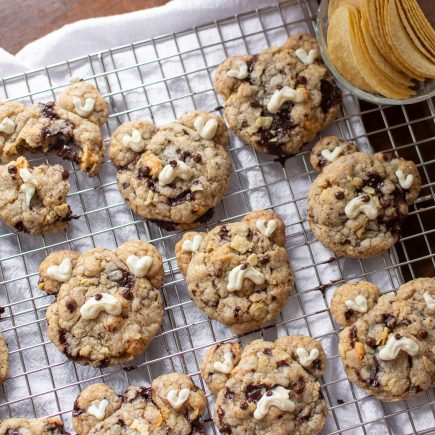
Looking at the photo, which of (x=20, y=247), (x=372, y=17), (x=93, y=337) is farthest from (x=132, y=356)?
(x=372, y=17)

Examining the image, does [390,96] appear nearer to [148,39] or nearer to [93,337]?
[148,39]

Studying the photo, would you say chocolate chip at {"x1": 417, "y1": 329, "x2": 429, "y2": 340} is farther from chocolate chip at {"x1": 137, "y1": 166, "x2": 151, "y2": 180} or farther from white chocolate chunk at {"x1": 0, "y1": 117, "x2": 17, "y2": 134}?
white chocolate chunk at {"x1": 0, "y1": 117, "x2": 17, "y2": 134}

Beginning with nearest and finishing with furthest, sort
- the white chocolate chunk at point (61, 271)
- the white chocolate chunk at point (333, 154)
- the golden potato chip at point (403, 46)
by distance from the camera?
1. the golden potato chip at point (403, 46)
2. the white chocolate chunk at point (61, 271)
3. the white chocolate chunk at point (333, 154)

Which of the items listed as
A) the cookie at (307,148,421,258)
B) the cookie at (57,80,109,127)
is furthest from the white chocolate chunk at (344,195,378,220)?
the cookie at (57,80,109,127)

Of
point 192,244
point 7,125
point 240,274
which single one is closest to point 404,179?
point 240,274

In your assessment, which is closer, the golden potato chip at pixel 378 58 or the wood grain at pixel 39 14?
the golden potato chip at pixel 378 58

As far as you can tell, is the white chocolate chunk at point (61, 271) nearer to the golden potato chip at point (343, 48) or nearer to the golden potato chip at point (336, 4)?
the golden potato chip at point (343, 48)

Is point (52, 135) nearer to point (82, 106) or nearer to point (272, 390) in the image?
point (82, 106)

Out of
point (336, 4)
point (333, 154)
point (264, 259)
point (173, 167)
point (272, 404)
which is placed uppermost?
point (336, 4)

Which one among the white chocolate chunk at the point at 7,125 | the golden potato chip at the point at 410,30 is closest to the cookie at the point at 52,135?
the white chocolate chunk at the point at 7,125
